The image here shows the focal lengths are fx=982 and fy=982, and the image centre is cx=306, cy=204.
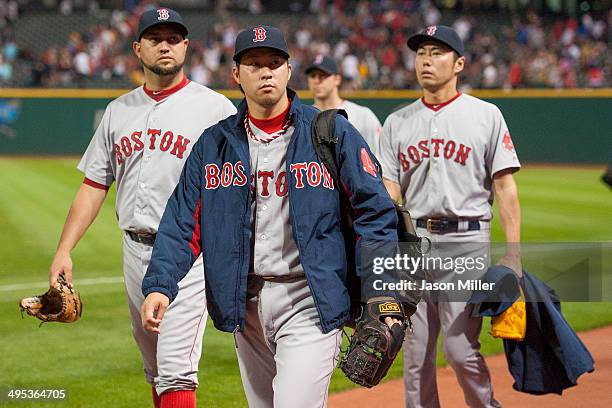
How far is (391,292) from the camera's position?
3.52 m

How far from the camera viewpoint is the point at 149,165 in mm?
5133

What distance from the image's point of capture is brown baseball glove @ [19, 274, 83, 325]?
502 cm

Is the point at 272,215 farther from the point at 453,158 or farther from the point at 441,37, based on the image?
the point at 441,37

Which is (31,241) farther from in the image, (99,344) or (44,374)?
(44,374)

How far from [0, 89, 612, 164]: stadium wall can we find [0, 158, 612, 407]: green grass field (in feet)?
9.25

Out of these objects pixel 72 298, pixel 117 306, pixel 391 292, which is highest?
pixel 391 292

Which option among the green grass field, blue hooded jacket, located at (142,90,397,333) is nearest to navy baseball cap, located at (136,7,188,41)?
blue hooded jacket, located at (142,90,397,333)

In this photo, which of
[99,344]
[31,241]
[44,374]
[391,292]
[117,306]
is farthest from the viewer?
[31,241]

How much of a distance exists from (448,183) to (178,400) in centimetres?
190

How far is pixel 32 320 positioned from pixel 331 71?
11.9 ft

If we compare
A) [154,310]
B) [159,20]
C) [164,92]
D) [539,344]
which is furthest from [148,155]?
[539,344]

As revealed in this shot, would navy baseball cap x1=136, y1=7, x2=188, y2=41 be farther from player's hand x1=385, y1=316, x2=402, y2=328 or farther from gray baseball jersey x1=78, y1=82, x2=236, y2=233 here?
player's hand x1=385, y1=316, x2=402, y2=328

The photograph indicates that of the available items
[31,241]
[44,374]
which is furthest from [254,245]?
[31,241]

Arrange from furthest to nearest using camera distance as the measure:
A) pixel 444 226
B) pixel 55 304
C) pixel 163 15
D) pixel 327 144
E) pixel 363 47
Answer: pixel 363 47, pixel 444 226, pixel 163 15, pixel 55 304, pixel 327 144
